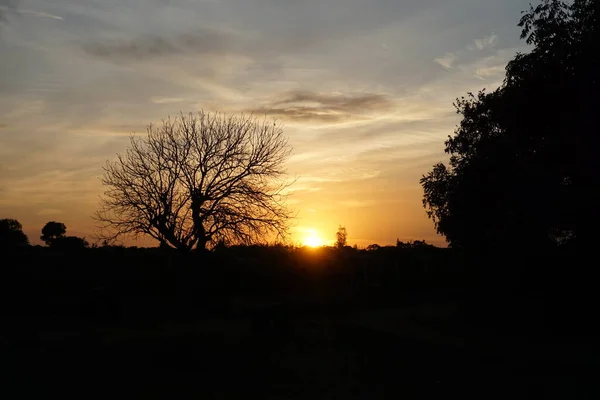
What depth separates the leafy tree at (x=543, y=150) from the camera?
1805 centimetres

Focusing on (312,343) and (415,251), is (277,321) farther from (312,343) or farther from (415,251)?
(415,251)

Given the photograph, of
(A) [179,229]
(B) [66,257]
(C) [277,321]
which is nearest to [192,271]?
(A) [179,229]

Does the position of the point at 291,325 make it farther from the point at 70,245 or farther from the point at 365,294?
the point at 70,245

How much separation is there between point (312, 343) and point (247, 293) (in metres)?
15.1

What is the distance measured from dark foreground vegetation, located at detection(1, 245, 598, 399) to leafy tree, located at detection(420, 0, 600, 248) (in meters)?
2.22

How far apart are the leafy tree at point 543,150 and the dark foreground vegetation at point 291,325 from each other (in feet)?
7.28

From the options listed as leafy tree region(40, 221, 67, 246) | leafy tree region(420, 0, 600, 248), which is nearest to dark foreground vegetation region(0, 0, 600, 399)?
leafy tree region(420, 0, 600, 248)

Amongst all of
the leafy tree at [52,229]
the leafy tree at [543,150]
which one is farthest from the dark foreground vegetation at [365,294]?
the leafy tree at [52,229]

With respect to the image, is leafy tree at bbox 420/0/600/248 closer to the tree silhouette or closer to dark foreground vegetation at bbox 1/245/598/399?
dark foreground vegetation at bbox 1/245/598/399

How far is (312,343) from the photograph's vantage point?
53.8 ft

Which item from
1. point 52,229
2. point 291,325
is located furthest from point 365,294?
point 52,229

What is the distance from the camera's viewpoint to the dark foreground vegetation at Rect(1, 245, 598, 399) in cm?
1158

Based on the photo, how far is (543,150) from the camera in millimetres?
19453

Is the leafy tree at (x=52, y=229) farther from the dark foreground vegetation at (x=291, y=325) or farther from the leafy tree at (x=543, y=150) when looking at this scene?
the leafy tree at (x=543, y=150)
